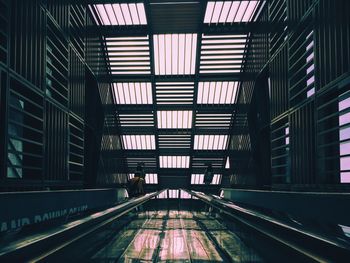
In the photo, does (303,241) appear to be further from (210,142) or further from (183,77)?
(210,142)

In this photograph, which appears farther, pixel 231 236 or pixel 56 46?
pixel 56 46

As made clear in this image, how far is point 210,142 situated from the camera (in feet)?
96.6

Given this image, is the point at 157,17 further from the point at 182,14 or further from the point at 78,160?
the point at 78,160

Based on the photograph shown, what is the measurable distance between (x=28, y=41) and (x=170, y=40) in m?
11.6

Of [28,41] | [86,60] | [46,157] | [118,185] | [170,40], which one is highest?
[170,40]

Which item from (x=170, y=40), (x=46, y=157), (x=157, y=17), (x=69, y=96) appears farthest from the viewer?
(x=170, y=40)

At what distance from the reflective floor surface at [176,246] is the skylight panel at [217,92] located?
16.7m

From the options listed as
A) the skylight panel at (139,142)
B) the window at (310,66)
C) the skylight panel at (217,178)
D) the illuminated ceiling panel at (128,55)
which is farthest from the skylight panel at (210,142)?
the window at (310,66)

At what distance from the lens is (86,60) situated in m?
18.9

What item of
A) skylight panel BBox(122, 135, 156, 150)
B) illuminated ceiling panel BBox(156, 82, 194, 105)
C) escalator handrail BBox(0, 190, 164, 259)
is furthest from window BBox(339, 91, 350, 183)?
skylight panel BBox(122, 135, 156, 150)

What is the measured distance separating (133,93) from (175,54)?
14.1ft

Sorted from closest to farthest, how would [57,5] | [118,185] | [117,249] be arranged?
[117,249] < [57,5] < [118,185]

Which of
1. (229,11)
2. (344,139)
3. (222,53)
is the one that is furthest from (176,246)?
(222,53)

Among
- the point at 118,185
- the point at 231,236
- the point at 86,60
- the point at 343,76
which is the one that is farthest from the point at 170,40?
the point at 231,236
